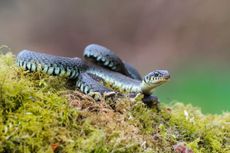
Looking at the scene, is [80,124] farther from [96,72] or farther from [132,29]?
[132,29]

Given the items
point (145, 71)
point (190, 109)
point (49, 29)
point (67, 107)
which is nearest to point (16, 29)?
point (49, 29)

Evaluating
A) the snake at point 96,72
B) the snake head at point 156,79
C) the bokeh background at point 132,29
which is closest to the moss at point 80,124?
the snake at point 96,72

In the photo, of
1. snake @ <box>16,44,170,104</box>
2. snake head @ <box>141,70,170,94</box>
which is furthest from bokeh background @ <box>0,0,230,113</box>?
snake head @ <box>141,70,170,94</box>

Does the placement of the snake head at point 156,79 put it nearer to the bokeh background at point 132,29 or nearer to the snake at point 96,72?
the snake at point 96,72

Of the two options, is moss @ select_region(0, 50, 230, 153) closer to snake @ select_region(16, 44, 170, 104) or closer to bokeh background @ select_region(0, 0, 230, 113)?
snake @ select_region(16, 44, 170, 104)

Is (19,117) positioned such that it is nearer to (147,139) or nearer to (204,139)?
(147,139)

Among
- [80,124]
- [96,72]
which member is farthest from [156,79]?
[80,124]
